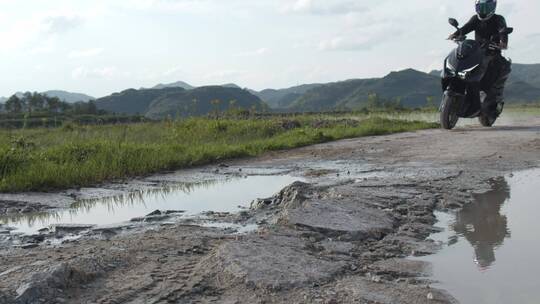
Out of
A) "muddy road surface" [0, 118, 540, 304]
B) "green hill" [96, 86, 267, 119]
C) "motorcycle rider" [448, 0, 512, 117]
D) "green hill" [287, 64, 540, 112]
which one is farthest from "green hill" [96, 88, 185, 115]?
"muddy road surface" [0, 118, 540, 304]

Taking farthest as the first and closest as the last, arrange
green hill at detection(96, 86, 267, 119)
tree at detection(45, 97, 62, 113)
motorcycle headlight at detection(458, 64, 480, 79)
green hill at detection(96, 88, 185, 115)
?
1. green hill at detection(96, 88, 185, 115)
2. green hill at detection(96, 86, 267, 119)
3. tree at detection(45, 97, 62, 113)
4. motorcycle headlight at detection(458, 64, 480, 79)

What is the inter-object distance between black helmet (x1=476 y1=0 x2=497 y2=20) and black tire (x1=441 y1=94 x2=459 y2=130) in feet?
4.85

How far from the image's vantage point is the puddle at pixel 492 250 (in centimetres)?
225

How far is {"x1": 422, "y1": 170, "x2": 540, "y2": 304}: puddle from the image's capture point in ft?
7.38

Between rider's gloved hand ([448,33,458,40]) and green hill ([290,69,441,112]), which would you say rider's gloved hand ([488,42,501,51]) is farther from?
green hill ([290,69,441,112])

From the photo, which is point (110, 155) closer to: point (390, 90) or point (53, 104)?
point (53, 104)

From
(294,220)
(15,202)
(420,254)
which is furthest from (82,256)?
(15,202)

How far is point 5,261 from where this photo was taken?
2.73m

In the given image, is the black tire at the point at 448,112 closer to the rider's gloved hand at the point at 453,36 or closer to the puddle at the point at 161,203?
the rider's gloved hand at the point at 453,36

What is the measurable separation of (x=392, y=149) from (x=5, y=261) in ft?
18.9

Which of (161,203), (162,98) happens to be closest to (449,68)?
(161,203)

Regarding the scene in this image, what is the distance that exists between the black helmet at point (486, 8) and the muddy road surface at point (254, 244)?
4.36m

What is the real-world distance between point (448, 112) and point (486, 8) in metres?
1.76

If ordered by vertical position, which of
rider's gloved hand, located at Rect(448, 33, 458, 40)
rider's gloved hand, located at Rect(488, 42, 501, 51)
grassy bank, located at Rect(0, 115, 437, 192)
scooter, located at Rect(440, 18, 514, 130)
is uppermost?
rider's gloved hand, located at Rect(448, 33, 458, 40)
